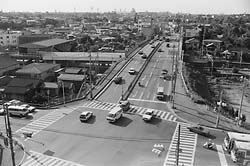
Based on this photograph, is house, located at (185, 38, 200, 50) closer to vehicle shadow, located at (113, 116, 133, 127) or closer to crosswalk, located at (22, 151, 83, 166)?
vehicle shadow, located at (113, 116, 133, 127)

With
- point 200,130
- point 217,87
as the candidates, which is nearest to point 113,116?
point 200,130

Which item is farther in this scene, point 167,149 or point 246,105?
point 246,105

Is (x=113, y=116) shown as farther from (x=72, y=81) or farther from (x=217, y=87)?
(x=217, y=87)

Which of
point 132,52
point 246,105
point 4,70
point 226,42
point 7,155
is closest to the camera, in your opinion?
point 7,155

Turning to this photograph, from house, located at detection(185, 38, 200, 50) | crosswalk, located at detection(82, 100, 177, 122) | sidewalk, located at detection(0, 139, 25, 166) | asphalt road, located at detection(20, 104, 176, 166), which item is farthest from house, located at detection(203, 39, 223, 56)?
sidewalk, located at detection(0, 139, 25, 166)

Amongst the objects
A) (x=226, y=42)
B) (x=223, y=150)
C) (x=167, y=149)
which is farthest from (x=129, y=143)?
(x=226, y=42)

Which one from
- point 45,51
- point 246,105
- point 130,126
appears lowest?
point 246,105

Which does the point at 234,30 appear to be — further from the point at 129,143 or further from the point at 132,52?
the point at 129,143
